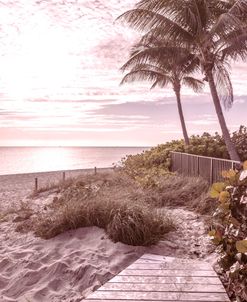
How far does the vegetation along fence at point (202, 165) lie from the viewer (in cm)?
1205

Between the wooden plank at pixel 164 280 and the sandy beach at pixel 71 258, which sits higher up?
the wooden plank at pixel 164 280

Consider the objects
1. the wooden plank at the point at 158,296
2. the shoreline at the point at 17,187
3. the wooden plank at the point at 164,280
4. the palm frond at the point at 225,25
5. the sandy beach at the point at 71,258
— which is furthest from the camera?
the shoreline at the point at 17,187

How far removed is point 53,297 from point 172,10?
1160cm

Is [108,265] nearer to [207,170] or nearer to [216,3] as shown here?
[207,170]

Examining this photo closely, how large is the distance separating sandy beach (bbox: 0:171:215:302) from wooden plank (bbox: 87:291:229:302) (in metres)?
1.31

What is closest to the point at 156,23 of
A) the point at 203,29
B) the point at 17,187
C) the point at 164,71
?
the point at 203,29

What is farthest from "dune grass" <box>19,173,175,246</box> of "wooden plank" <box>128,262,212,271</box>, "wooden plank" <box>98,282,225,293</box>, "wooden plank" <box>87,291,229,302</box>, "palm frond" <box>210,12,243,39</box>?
"palm frond" <box>210,12,243,39</box>

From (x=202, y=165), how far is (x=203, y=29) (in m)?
5.34

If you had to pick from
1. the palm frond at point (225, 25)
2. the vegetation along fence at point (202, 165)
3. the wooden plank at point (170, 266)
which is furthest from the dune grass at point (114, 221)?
the palm frond at point (225, 25)

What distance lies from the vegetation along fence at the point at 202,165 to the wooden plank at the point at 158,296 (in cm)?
754

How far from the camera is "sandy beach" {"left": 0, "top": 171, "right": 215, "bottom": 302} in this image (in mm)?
5320

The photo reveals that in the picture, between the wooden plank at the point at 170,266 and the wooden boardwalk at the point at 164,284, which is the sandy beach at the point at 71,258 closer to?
the wooden plank at the point at 170,266

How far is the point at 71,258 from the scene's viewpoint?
6.14 m

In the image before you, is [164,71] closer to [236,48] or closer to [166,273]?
[236,48]
